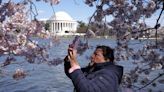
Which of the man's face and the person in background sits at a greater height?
the man's face

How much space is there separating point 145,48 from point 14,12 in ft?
12.3

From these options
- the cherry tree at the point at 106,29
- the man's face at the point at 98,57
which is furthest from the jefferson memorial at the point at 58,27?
the man's face at the point at 98,57

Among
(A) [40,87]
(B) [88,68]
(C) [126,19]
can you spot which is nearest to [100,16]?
(C) [126,19]

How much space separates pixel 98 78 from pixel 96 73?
115mm

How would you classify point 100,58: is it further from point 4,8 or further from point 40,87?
point 40,87

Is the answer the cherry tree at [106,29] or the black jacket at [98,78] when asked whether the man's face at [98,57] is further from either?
the cherry tree at [106,29]

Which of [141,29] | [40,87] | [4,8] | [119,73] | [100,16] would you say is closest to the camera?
[119,73]

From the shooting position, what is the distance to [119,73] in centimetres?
460

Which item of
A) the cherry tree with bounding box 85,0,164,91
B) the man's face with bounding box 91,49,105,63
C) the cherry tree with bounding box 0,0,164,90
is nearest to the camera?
the man's face with bounding box 91,49,105,63

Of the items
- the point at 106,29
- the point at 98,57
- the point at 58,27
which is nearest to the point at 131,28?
the point at 106,29

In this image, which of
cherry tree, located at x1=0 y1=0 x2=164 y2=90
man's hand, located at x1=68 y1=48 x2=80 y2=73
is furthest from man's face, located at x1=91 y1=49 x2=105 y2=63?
cherry tree, located at x1=0 y1=0 x2=164 y2=90

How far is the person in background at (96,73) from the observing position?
4.30m

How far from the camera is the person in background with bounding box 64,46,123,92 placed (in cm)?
430

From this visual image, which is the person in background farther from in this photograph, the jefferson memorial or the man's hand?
the jefferson memorial
